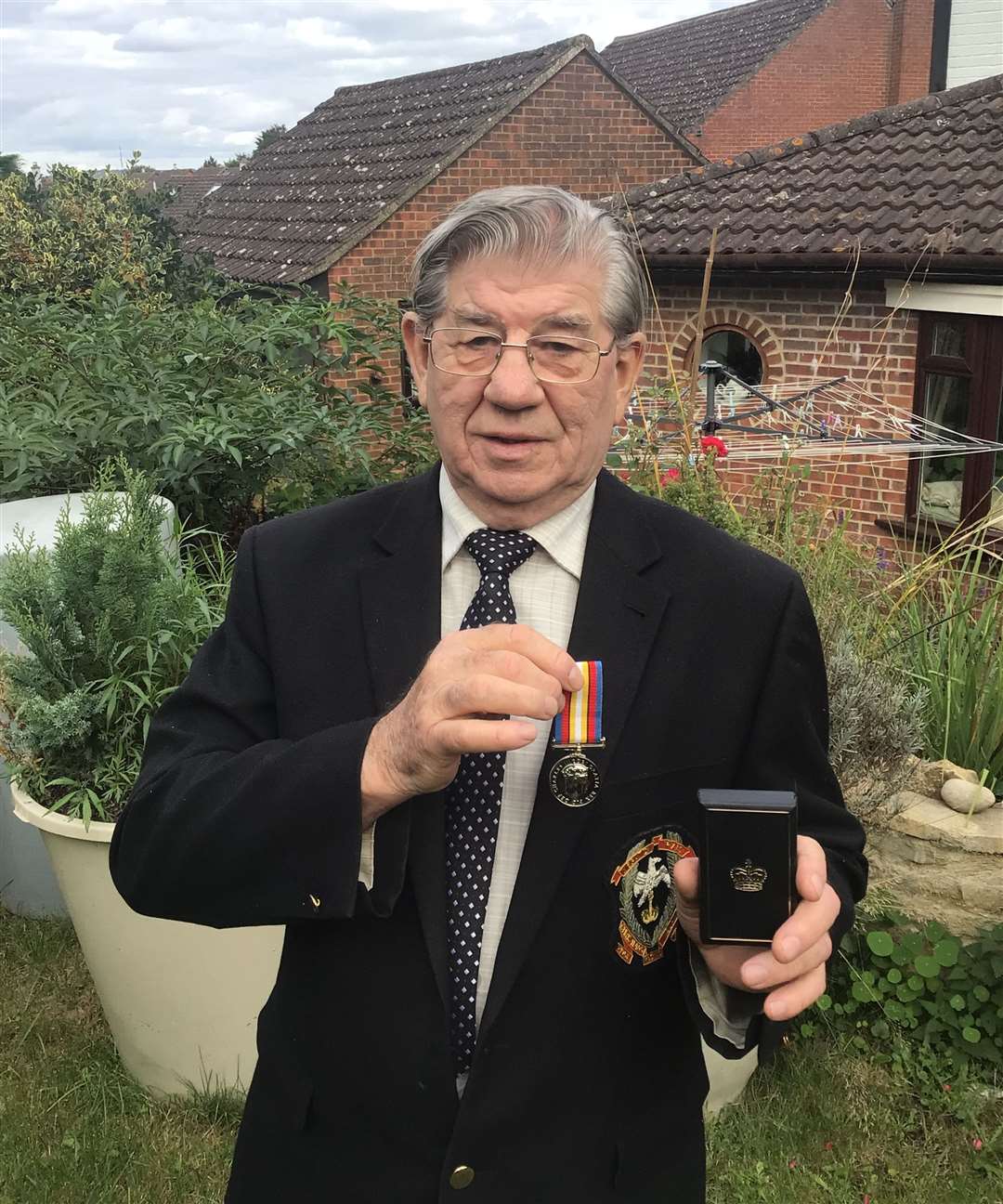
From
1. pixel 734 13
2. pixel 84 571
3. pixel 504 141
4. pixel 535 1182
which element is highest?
pixel 734 13

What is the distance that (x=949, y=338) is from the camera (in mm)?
10211

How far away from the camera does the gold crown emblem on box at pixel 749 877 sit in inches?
52.3

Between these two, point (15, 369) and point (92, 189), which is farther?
point (92, 189)

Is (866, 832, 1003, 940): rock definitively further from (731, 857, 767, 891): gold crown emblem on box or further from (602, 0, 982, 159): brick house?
(602, 0, 982, 159): brick house

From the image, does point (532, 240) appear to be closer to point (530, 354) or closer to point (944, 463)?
point (530, 354)

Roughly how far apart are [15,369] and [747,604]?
4.63 meters

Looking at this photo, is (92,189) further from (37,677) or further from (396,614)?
(396,614)

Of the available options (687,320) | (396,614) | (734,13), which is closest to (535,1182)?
(396,614)

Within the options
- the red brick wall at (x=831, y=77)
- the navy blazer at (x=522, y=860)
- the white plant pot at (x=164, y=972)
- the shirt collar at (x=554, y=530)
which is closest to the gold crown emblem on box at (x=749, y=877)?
the navy blazer at (x=522, y=860)

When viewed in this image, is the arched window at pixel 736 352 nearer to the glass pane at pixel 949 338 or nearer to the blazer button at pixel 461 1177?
the glass pane at pixel 949 338

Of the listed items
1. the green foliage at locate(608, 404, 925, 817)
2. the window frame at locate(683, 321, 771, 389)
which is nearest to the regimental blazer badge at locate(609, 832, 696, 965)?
the green foliage at locate(608, 404, 925, 817)

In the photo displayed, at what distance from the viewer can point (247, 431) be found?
15.7 feet

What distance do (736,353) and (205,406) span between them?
8520 mm

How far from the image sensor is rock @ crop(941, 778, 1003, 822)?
3.73 metres
